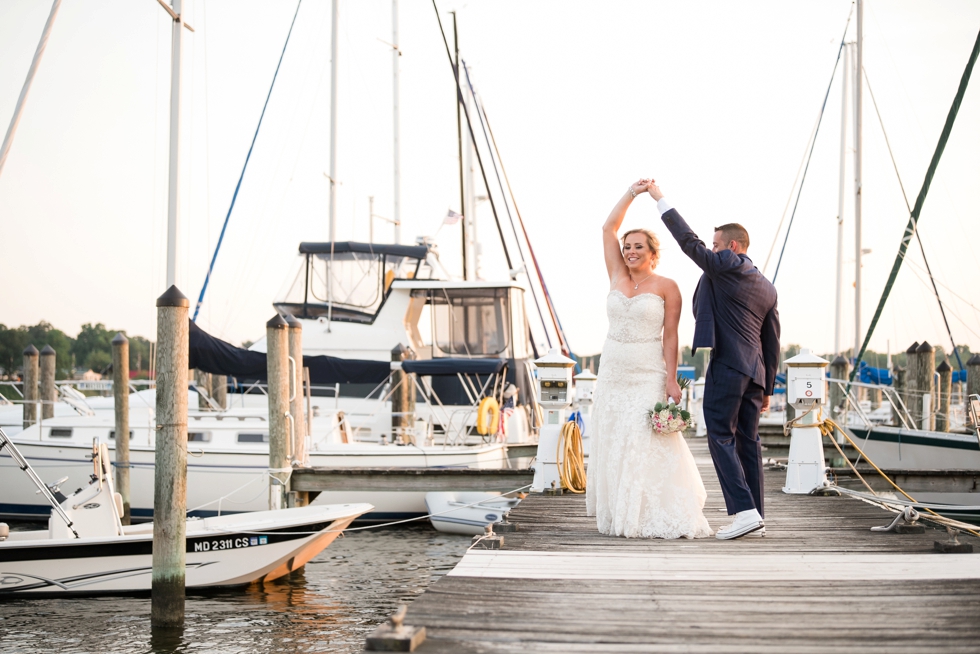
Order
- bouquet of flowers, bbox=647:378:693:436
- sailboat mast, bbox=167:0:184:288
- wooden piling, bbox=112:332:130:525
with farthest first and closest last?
wooden piling, bbox=112:332:130:525 → sailboat mast, bbox=167:0:184:288 → bouquet of flowers, bbox=647:378:693:436

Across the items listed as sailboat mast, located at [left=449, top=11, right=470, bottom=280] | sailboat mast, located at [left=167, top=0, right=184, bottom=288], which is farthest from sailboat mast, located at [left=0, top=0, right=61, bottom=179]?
sailboat mast, located at [left=449, top=11, right=470, bottom=280]

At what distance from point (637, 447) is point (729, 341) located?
34.3 inches

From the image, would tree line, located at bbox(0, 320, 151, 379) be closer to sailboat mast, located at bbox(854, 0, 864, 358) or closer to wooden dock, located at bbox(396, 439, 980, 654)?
sailboat mast, located at bbox(854, 0, 864, 358)

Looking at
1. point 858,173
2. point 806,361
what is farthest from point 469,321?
point 858,173

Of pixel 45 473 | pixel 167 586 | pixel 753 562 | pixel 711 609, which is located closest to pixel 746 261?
pixel 753 562

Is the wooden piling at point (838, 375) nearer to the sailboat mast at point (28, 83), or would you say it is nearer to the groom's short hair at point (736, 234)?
the groom's short hair at point (736, 234)

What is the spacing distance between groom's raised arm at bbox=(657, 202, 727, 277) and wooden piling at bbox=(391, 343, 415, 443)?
12399 mm

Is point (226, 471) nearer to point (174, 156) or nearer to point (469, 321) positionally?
point (174, 156)

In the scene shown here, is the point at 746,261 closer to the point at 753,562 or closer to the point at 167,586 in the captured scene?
the point at 753,562

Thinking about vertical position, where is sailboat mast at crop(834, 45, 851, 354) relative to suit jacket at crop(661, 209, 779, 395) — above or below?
above

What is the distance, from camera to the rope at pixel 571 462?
7828mm

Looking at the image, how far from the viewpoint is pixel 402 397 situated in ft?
58.4

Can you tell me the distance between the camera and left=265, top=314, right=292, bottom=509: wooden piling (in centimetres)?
1105

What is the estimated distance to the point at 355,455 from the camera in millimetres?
15359
